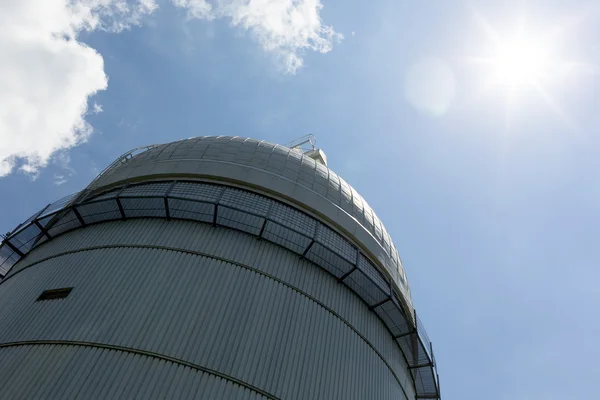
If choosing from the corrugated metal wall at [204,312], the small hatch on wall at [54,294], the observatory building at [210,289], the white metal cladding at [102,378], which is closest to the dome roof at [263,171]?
the observatory building at [210,289]

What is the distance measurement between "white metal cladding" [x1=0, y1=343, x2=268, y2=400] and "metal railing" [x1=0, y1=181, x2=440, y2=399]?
4.82 meters

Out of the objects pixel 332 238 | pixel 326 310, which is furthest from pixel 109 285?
Answer: pixel 332 238

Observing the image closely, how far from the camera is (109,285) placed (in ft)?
36.0

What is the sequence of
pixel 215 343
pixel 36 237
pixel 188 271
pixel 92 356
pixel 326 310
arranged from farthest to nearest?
pixel 36 237 → pixel 326 310 → pixel 188 271 → pixel 215 343 → pixel 92 356

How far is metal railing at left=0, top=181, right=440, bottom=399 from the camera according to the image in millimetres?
13258

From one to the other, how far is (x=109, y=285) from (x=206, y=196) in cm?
424

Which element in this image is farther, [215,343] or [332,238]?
[332,238]

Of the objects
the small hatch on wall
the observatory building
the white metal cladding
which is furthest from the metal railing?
the white metal cladding

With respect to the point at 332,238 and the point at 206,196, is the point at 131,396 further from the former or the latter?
the point at 332,238

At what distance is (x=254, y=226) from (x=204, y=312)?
3.51 m

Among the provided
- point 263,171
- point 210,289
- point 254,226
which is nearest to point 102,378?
point 210,289

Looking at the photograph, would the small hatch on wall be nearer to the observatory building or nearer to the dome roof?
the observatory building

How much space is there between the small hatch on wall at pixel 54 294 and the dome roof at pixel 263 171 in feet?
17.0

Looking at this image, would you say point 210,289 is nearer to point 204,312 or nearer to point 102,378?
point 204,312
